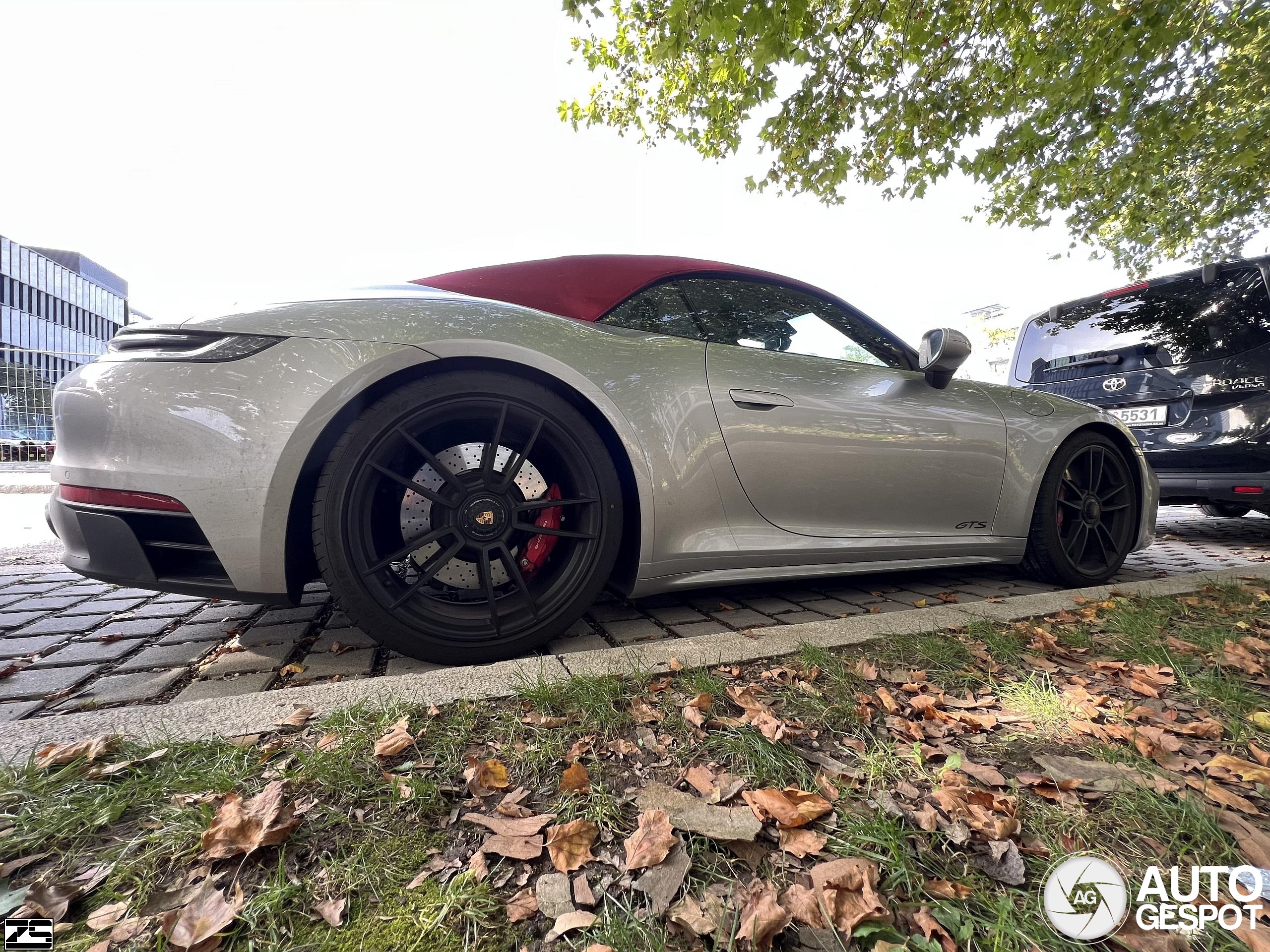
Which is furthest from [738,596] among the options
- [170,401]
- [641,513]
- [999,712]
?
[170,401]

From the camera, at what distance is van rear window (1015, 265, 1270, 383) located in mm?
3818

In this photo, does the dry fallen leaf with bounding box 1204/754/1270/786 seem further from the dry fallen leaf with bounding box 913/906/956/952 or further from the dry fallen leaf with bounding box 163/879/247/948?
the dry fallen leaf with bounding box 163/879/247/948

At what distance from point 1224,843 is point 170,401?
249 cm

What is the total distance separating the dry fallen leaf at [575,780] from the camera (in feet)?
3.53

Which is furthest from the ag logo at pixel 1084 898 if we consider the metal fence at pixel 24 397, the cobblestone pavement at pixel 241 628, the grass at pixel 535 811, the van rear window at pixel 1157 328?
the metal fence at pixel 24 397

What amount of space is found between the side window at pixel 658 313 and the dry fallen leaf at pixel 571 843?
1606 mm

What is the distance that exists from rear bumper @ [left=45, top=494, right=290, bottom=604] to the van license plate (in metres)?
5.37

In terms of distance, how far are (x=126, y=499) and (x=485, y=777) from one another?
131 cm

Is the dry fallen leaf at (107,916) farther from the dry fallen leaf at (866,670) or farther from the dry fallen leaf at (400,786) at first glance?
the dry fallen leaf at (866,670)

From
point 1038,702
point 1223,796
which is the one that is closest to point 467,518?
point 1038,702

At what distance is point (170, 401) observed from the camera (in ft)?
4.99

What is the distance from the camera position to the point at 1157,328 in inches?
163

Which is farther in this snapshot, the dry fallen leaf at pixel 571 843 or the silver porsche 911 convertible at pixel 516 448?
the silver porsche 911 convertible at pixel 516 448

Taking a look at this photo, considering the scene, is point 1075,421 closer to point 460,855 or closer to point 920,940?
point 920,940
